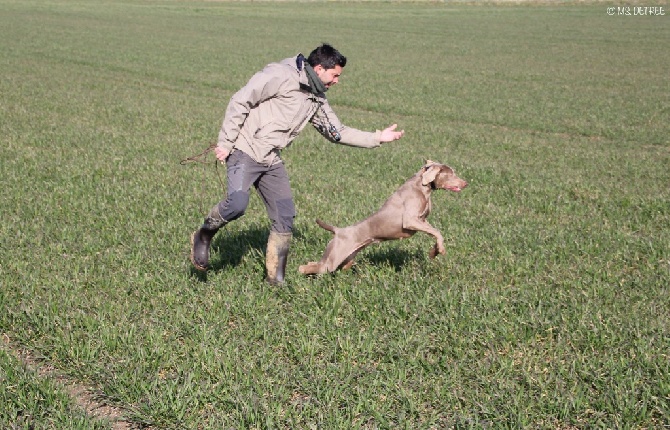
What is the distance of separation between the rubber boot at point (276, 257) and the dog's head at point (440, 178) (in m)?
1.43

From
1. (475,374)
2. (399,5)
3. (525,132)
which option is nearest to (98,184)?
(475,374)

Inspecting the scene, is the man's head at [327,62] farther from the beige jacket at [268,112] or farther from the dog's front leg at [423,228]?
the dog's front leg at [423,228]

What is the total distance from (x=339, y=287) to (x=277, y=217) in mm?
882

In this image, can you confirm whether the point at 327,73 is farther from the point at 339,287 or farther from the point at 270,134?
the point at 339,287

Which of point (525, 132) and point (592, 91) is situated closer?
point (525, 132)

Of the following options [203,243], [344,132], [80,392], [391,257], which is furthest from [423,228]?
[80,392]

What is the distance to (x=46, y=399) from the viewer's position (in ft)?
15.3

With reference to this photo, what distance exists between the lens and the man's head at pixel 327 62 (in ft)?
20.1

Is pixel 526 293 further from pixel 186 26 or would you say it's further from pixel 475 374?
pixel 186 26

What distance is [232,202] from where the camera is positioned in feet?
20.4

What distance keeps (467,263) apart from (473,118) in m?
13.9

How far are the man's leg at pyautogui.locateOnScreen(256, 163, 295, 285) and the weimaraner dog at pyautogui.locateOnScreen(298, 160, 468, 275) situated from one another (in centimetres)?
29

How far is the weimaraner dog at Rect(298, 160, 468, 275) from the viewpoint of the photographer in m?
6.24

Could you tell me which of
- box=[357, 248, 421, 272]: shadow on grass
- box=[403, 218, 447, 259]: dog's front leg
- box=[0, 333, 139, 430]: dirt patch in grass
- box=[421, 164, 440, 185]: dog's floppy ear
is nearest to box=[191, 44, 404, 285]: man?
box=[421, 164, 440, 185]: dog's floppy ear
